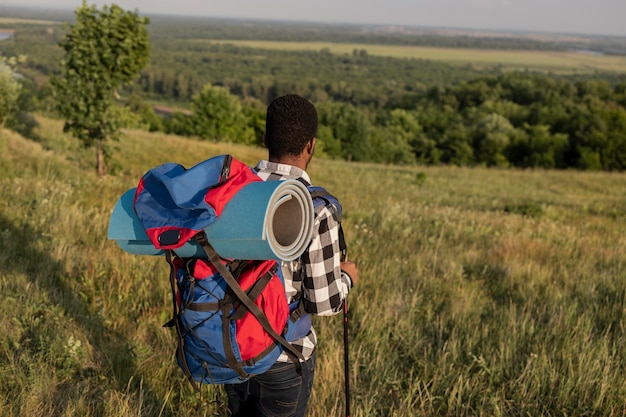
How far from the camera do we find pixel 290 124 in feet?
7.25

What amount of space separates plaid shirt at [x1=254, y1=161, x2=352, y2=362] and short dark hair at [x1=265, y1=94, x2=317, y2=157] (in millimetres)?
85

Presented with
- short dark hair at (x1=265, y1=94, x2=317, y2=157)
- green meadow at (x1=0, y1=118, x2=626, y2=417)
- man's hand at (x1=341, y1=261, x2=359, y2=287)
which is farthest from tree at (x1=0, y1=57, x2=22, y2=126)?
man's hand at (x1=341, y1=261, x2=359, y2=287)

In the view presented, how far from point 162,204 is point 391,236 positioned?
6448mm

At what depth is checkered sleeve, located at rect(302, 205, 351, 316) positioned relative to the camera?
2104 millimetres

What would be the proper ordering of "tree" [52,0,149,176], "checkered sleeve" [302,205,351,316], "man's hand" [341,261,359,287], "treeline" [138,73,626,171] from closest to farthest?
"checkered sleeve" [302,205,351,316], "man's hand" [341,261,359,287], "tree" [52,0,149,176], "treeline" [138,73,626,171]

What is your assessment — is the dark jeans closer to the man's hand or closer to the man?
the man

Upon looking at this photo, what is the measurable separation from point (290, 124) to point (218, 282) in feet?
2.41

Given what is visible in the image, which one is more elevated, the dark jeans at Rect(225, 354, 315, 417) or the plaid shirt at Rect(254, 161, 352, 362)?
the plaid shirt at Rect(254, 161, 352, 362)

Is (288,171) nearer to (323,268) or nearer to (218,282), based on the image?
(323,268)

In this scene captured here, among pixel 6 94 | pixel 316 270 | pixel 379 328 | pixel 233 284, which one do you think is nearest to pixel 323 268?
pixel 316 270

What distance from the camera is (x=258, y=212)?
1.79 metres

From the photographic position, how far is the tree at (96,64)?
40.4 feet

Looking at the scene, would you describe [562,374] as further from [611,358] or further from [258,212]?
[258,212]

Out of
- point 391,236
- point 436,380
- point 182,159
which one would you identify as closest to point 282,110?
point 436,380
